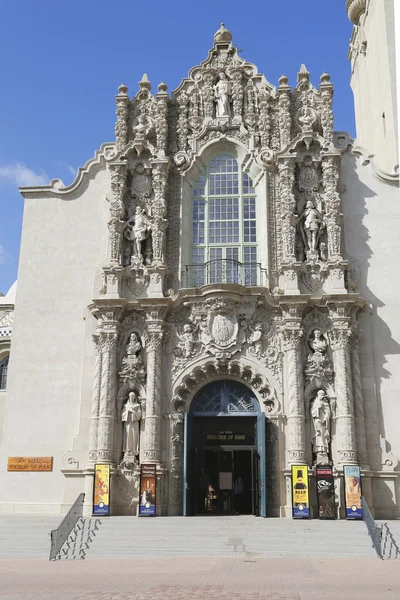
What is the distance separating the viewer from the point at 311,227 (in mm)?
27453

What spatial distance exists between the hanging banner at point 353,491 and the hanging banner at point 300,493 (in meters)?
1.40

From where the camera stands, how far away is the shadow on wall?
2619 cm

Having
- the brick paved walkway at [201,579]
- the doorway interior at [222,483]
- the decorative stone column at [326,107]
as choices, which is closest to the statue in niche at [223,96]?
the decorative stone column at [326,107]

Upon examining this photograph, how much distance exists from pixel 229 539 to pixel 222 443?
291 inches

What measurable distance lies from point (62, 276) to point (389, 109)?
18294 millimetres

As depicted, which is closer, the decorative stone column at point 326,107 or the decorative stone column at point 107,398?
the decorative stone column at point 107,398

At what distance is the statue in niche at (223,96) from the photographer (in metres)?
29.8

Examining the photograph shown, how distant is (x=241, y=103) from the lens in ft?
98.1

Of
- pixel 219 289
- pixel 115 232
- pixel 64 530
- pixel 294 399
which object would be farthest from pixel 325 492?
pixel 115 232

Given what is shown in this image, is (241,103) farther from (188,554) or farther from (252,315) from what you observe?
(188,554)

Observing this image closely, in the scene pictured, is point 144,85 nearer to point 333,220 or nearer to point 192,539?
point 333,220

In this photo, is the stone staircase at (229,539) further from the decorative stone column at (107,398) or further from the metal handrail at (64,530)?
the decorative stone column at (107,398)

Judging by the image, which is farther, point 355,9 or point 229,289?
point 355,9

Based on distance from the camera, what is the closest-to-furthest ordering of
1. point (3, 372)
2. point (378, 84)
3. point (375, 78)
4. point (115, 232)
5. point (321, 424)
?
point (321, 424) < point (115, 232) < point (3, 372) < point (378, 84) < point (375, 78)
